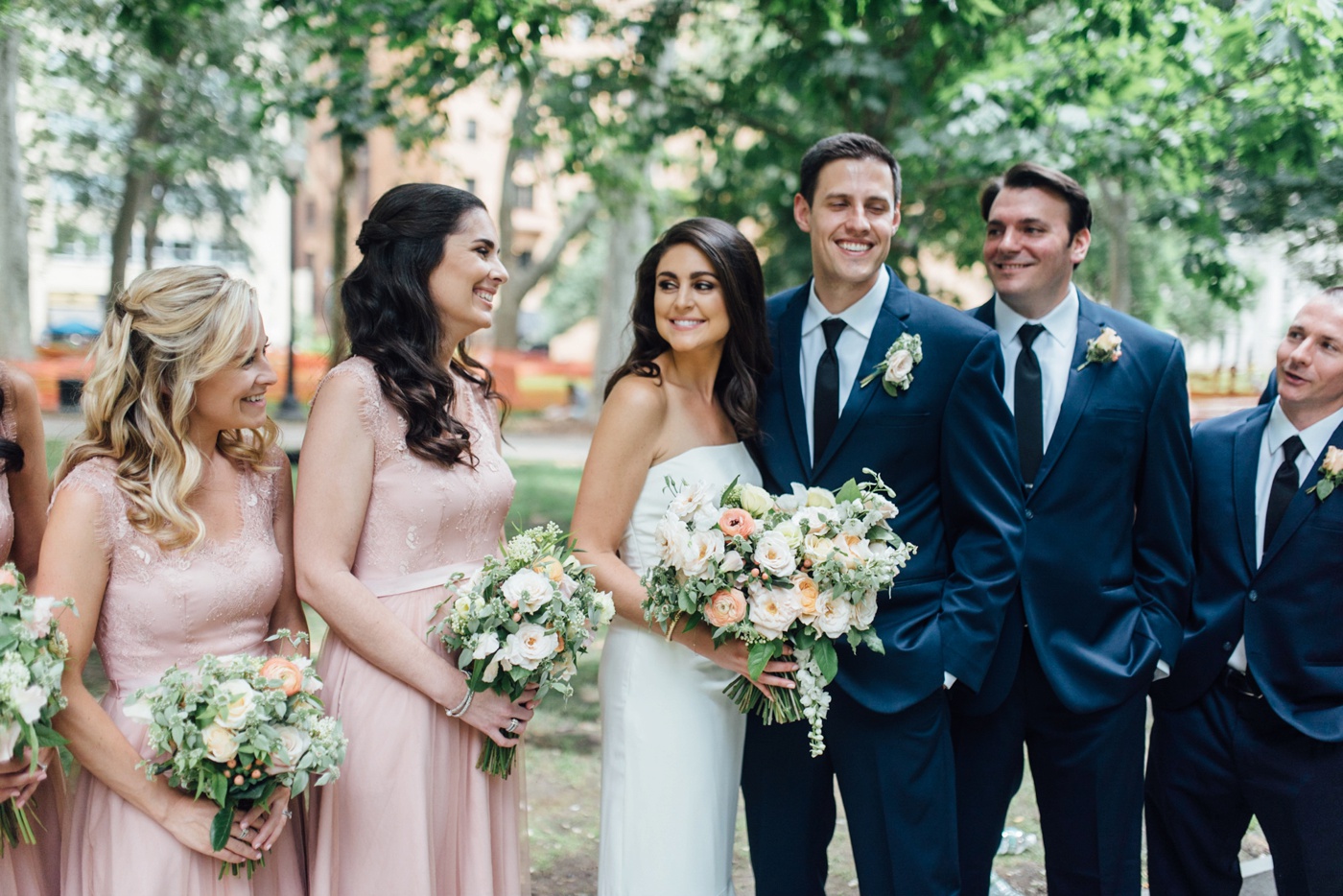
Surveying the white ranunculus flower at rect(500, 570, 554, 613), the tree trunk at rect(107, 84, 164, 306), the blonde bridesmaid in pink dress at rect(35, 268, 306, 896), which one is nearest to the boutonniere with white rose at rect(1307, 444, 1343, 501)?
the white ranunculus flower at rect(500, 570, 554, 613)

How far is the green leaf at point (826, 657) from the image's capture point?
3.20m

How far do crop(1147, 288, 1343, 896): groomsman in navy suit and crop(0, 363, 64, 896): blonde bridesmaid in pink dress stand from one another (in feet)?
12.4

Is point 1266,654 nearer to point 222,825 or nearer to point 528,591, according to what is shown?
point 528,591

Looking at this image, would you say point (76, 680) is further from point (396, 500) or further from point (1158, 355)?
point (1158, 355)

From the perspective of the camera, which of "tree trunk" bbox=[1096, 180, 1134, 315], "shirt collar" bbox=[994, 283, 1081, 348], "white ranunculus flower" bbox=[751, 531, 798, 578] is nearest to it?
"white ranunculus flower" bbox=[751, 531, 798, 578]

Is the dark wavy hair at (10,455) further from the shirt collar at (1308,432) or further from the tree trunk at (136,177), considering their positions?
the tree trunk at (136,177)

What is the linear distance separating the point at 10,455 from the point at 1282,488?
4.24m

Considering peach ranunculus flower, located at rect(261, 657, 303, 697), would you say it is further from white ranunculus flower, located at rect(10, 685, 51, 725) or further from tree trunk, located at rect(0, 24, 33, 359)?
tree trunk, located at rect(0, 24, 33, 359)

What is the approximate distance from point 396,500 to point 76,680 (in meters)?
0.96

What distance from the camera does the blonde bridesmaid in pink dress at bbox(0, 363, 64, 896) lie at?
289 centimetres

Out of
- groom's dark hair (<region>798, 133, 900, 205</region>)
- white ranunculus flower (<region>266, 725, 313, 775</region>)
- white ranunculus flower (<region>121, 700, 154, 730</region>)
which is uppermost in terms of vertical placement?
groom's dark hair (<region>798, 133, 900, 205</region>)

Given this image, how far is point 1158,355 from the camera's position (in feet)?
12.5

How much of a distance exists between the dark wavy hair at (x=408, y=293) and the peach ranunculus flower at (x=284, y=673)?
812 millimetres

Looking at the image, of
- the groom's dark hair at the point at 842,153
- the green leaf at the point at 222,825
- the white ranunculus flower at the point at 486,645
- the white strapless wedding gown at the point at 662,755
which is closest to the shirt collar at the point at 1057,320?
the groom's dark hair at the point at 842,153
